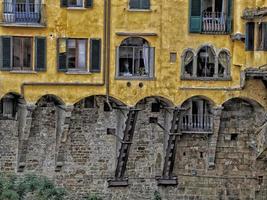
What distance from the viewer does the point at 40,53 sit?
4172cm

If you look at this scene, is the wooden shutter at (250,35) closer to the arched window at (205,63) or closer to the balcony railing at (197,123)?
the arched window at (205,63)

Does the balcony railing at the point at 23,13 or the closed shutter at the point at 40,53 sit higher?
the balcony railing at the point at 23,13

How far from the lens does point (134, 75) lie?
141 feet

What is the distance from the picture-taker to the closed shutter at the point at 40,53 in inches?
1640

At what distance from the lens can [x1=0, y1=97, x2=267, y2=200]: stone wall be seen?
141 feet

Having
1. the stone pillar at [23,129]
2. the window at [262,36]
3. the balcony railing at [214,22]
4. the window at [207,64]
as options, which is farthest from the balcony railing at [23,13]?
the window at [262,36]

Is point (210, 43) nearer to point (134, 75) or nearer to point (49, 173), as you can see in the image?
point (134, 75)

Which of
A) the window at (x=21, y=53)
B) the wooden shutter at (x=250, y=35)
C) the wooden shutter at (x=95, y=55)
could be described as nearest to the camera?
the window at (x=21, y=53)

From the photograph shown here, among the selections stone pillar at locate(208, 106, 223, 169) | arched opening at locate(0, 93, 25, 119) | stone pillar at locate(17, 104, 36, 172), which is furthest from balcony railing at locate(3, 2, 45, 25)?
stone pillar at locate(208, 106, 223, 169)

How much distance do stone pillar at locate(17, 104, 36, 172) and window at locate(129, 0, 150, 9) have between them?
5484 mm

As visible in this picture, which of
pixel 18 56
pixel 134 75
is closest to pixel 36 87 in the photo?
pixel 18 56

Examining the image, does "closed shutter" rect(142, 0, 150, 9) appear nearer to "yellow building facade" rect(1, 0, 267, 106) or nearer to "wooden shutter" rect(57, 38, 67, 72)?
"yellow building facade" rect(1, 0, 267, 106)

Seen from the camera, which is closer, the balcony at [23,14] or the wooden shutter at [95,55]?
the balcony at [23,14]

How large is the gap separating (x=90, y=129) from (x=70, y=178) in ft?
6.94
